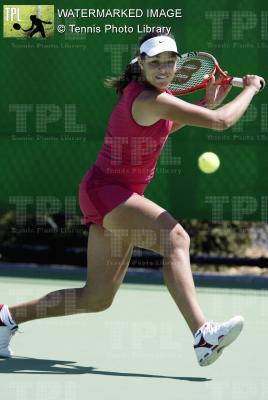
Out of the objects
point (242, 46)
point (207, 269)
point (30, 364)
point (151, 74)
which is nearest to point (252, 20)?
point (242, 46)

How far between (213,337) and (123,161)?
0.79m

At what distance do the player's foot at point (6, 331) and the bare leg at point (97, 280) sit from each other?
0.58 ft

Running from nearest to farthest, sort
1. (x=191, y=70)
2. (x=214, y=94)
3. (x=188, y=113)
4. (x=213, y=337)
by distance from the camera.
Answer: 1. (x=213, y=337)
2. (x=188, y=113)
3. (x=214, y=94)
4. (x=191, y=70)

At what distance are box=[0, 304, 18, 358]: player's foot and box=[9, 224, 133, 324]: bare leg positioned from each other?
18 cm

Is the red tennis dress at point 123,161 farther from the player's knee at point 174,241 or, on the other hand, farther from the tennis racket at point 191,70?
the tennis racket at point 191,70

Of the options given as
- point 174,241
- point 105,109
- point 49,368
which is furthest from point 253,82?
point 105,109

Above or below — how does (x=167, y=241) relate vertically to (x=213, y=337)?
above

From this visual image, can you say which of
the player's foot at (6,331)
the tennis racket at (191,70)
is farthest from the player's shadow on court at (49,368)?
the tennis racket at (191,70)

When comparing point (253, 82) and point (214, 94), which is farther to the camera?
point (214, 94)

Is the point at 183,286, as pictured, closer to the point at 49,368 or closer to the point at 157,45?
the point at 49,368

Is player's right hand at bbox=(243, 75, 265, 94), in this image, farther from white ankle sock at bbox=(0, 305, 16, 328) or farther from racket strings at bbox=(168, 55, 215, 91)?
white ankle sock at bbox=(0, 305, 16, 328)

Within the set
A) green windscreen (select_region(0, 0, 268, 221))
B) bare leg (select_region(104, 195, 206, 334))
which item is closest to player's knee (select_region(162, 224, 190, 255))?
bare leg (select_region(104, 195, 206, 334))

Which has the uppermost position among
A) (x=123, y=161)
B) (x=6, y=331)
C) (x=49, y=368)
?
(x=123, y=161)

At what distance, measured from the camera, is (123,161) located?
3982mm
